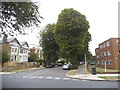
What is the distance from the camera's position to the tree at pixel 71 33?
1411 inches

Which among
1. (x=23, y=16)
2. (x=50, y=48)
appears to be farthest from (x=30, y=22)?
(x=50, y=48)

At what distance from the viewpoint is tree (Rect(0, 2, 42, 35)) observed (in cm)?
1020

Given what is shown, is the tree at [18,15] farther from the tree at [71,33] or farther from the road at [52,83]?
the tree at [71,33]

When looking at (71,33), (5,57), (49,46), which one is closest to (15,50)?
(49,46)

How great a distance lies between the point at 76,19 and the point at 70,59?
377 inches

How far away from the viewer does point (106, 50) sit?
4291 centimetres

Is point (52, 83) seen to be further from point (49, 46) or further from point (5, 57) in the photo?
point (49, 46)

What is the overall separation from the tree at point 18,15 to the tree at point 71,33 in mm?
23812

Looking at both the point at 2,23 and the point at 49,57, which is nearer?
the point at 2,23

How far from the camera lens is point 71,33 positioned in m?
36.9

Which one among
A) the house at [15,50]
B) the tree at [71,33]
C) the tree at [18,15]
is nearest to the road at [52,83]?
the tree at [18,15]

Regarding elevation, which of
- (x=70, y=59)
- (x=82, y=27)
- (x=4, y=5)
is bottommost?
(x=70, y=59)

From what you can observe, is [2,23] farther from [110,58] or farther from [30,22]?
[110,58]

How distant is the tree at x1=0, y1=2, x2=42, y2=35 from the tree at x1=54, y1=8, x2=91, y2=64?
23.8 meters
